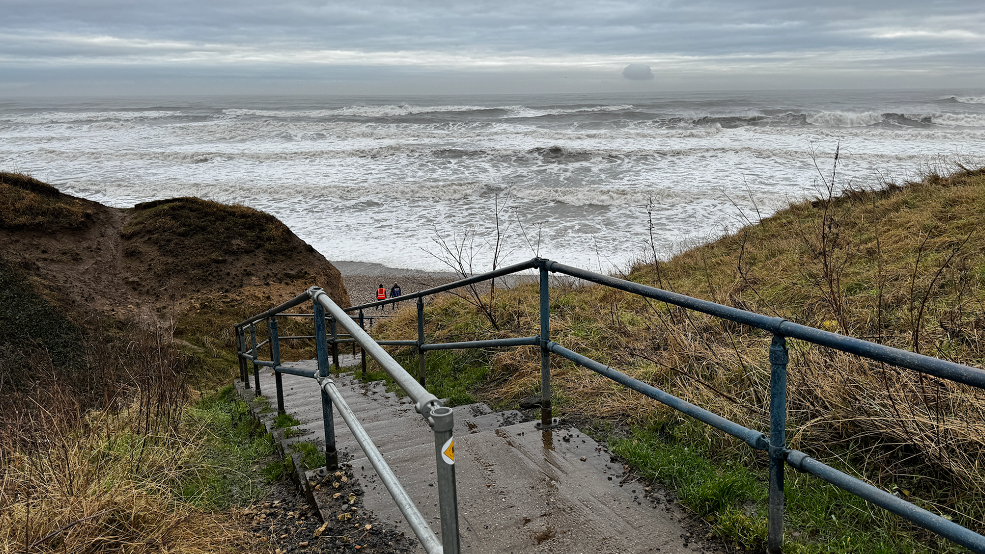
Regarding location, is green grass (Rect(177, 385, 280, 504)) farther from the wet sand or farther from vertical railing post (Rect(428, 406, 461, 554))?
the wet sand

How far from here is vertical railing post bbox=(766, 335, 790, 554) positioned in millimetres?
2123

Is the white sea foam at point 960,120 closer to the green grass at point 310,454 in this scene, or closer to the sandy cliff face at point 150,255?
the sandy cliff face at point 150,255

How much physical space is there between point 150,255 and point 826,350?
14.8 m

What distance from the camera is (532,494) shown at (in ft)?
10.1

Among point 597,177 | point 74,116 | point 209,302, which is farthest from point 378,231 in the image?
point 74,116

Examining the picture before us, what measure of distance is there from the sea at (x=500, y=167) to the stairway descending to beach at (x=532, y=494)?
610 cm

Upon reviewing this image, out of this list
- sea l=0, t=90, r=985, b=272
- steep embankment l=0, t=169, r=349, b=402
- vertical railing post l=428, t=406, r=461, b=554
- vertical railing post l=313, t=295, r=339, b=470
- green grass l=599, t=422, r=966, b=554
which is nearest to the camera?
vertical railing post l=428, t=406, r=461, b=554

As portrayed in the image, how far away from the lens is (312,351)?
13562mm

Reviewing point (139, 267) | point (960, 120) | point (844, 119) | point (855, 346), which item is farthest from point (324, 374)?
point (960, 120)

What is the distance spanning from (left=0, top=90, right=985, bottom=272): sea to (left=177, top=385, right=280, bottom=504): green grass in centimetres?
599

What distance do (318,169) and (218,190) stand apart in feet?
20.6

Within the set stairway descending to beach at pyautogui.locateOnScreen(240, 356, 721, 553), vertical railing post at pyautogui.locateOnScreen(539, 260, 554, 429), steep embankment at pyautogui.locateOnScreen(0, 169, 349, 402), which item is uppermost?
vertical railing post at pyautogui.locateOnScreen(539, 260, 554, 429)

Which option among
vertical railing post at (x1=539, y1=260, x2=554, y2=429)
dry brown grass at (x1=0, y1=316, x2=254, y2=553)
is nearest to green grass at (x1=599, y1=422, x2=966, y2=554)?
vertical railing post at (x1=539, y1=260, x2=554, y2=429)

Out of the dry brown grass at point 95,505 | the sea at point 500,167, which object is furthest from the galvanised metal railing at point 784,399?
the sea at point 500,167
